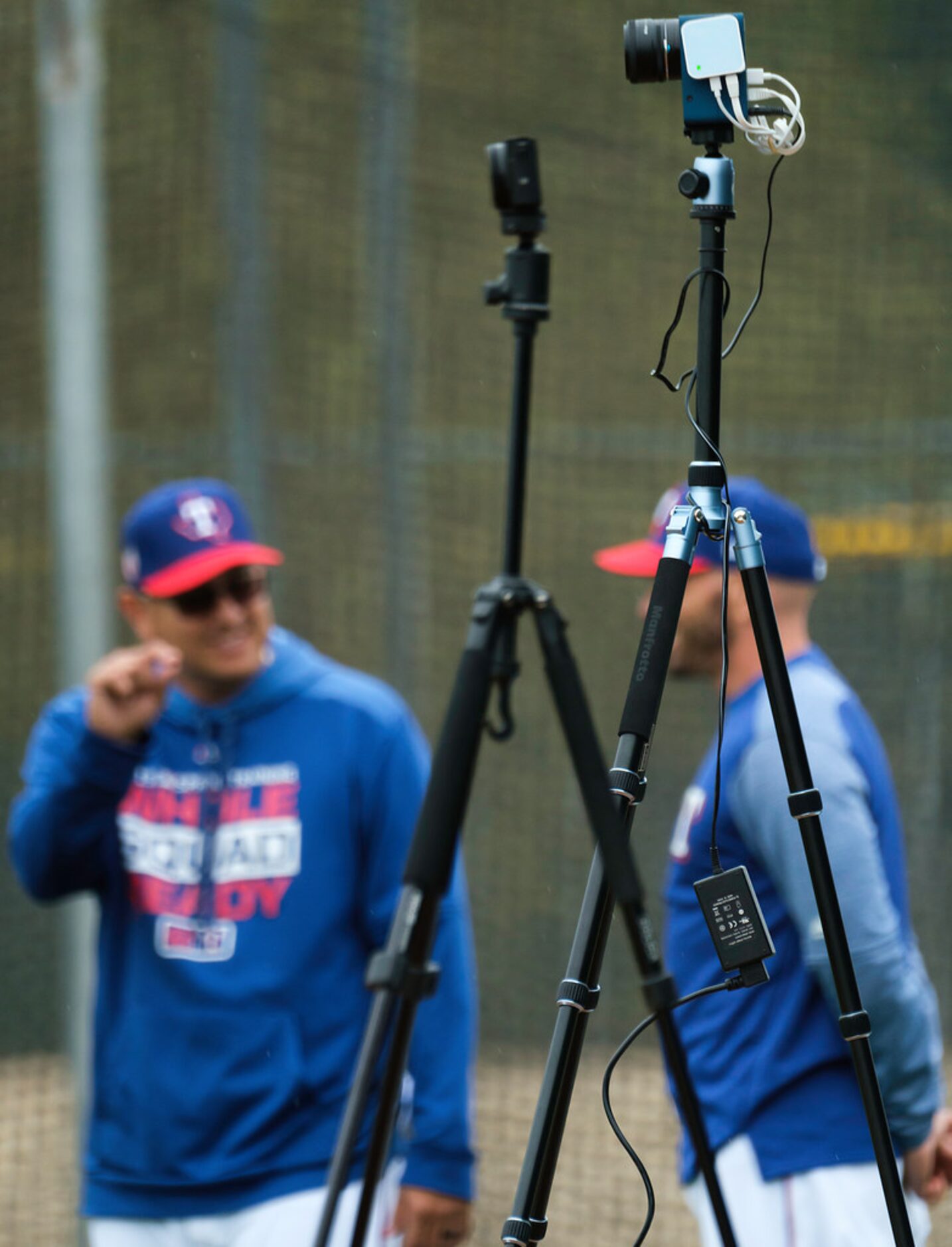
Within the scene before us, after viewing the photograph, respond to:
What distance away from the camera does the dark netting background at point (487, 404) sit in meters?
4.79

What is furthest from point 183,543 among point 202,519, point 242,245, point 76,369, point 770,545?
point 242,245

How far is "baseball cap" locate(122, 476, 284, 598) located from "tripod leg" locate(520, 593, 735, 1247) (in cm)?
141

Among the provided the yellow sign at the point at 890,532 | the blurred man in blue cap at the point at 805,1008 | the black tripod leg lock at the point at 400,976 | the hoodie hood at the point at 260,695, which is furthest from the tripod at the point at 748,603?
the yellow sign at the point at 890,532

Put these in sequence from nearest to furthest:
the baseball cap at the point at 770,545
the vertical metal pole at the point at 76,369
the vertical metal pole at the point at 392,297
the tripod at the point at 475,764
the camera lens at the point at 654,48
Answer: the tripod at the point at 475,764, the camera lens at the point at 654,48, the baseball cap at the point at 770,545, the vertical metal pole at the point at 76,369, the vertical metal pole at the point at 392,297

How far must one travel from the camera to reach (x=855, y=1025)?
1555 millimetres

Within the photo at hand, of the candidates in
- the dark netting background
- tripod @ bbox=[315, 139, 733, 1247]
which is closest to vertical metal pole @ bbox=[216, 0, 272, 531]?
the dark netting background

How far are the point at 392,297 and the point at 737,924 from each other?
364 centimetres

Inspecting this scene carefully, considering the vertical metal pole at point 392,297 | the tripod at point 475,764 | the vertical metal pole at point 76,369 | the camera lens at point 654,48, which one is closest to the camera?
the tripod at point 475,764

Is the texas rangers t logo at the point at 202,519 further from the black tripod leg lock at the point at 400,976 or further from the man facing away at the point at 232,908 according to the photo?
the black tripod leg lock at the point at 400,976

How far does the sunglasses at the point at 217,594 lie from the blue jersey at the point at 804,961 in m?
0.87

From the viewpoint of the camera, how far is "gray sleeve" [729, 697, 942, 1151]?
2.25m

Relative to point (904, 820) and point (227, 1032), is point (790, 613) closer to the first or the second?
point (227, 1032)

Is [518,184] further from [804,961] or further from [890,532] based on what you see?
[890,532]

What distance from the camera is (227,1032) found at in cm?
267
